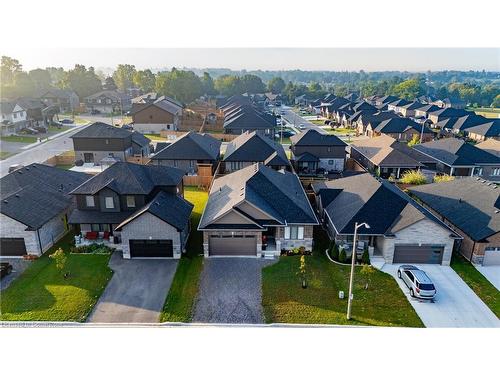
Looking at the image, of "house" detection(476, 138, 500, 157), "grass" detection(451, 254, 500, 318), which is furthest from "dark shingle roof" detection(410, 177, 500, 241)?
"house" detection(476, 138, 500, 157)

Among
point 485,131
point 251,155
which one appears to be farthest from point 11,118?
point 485,131

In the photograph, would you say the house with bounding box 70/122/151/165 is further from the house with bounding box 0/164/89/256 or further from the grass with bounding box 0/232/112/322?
the grass with bounding box 0/232/112/322

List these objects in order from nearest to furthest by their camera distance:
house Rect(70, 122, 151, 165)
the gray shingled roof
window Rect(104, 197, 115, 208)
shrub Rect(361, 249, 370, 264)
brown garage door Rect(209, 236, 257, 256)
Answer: shrub Rect(361, 249, 370, 264) → brown garage door Rect(209, 236, 257, 256) → the gray shingled roof → window Rect(104, 197, 115, 208) → house Rect(70, 122, 151, 165)

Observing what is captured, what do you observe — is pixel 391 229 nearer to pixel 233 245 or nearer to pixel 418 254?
pixel 418 254

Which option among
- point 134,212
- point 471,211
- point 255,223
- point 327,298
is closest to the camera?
point 327,298

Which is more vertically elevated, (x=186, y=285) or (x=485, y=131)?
(x=485, y=131)

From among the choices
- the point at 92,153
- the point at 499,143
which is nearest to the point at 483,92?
the point at 499,143

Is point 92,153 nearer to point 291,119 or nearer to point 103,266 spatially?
point 103,266

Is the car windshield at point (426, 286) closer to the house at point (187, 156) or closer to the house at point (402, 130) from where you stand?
the house at point (187, 156)
